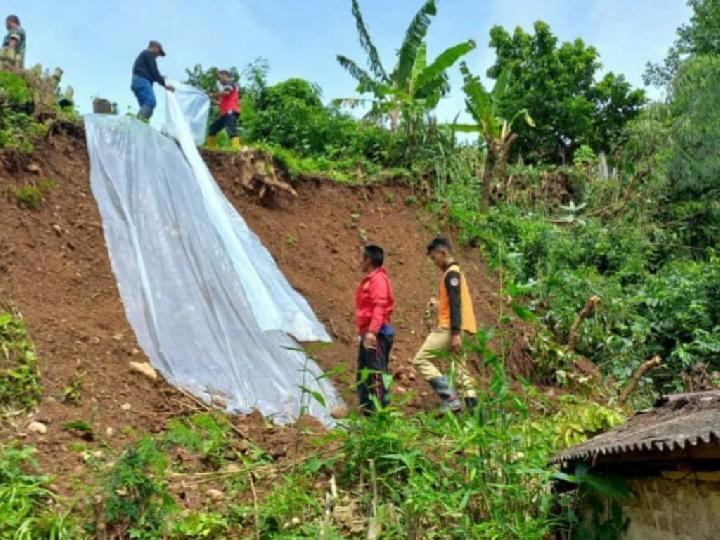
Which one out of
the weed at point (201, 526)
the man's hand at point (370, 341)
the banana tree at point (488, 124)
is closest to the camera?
the weed at point (201, 526)

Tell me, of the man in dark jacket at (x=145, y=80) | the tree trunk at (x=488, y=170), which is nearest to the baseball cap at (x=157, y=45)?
the man in dark jacket at (x=145, y=80)

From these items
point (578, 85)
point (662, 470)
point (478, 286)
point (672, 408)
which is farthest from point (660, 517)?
point (578, 85)

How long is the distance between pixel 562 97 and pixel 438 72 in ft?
24.9

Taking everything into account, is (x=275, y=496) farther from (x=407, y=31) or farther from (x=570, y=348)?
(x=407, y=31)

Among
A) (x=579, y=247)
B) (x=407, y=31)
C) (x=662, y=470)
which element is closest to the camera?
(x=662, y=470)

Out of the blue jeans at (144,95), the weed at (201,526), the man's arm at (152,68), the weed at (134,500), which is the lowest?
the weed at (201,526)

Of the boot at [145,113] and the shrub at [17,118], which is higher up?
the boot at [145,113]

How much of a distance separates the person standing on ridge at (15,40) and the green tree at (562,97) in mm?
10810

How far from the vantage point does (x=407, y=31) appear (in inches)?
479

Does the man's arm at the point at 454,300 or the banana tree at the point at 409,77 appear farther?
the banana tree at the point at 409,77

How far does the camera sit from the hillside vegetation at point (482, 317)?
4.45 meters

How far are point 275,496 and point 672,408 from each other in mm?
2289

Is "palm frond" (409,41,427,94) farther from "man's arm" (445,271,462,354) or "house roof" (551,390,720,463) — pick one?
"house roof" (551,390,720,463)

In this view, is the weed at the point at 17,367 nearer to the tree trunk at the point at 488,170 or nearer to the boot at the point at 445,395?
the boot at the point at 445,395
